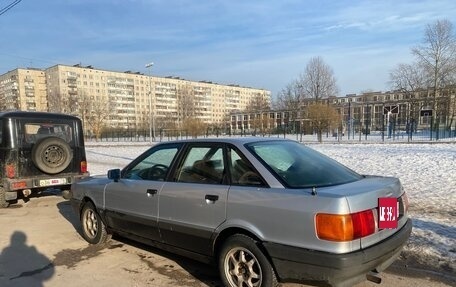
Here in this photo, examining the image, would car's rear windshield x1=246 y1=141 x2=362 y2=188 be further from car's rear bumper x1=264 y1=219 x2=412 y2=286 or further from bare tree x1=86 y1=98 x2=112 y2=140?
bare tree x1=86 y1=98 x2=112 y2=140

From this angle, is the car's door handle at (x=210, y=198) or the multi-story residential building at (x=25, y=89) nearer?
the car's door handle at (x=210, y=198)

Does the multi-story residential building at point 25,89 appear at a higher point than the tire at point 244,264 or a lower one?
higher

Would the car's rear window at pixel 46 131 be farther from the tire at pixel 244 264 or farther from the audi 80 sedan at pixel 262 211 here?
the tire at pixel 244 264

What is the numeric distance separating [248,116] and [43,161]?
4009 inches

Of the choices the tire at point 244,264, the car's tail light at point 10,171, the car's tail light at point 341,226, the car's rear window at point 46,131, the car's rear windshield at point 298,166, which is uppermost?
the car's rear window at point 46,131

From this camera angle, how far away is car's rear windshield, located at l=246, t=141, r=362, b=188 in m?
3.74

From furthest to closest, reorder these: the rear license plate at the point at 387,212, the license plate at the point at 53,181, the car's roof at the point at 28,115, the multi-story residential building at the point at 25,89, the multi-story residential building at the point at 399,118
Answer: the multi-story residential building at the point at 25,89 → the multi-story residential building at the point at 399,118 → the license plate at the point at 53,181 → the car's roof at the point at 28,115 → the rear license plate at the point at 387,212

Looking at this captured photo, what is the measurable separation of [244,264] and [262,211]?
612mm

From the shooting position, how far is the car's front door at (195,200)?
401cm

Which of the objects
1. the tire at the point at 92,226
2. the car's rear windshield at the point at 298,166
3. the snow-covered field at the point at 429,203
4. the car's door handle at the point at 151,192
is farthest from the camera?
the tire at the point at 92,226

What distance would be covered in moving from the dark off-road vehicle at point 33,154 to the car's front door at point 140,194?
153 inches

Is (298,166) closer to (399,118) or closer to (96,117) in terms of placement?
(399,118)

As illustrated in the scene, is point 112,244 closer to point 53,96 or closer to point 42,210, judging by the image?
point 42,210

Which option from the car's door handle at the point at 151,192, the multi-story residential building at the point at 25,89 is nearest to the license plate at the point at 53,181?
the car's door handle at the point at 151,192
